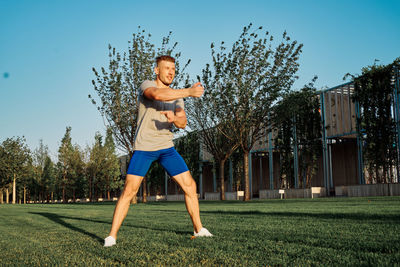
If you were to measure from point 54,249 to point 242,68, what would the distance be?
21288 mm

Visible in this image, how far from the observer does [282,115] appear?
980 inches

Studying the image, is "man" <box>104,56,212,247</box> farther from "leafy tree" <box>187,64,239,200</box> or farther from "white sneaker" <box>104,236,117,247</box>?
"leafy tree" <box>187,64,239,200</box>

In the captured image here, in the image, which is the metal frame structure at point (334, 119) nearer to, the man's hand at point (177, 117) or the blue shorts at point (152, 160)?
the blue shorts at point (152, 160)

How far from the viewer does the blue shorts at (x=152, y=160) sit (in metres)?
4.36

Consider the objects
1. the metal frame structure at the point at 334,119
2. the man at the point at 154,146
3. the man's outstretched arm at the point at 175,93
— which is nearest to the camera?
the man's outstretched arm at the point at 175,93

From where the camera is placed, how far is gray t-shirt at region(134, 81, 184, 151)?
4398mm

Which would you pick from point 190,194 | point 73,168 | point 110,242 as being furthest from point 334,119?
point 73,168

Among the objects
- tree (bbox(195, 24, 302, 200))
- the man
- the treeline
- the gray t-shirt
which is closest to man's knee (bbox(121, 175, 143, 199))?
the man

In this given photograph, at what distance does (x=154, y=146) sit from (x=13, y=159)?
164ft

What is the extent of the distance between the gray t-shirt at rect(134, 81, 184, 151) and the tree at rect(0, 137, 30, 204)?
47855 mm

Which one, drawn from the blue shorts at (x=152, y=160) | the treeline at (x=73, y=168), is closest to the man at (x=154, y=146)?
the blue shorts at (x=152, y=160)

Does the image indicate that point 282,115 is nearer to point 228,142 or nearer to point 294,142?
point 228,142

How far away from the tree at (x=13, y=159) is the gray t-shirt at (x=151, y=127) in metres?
47.9

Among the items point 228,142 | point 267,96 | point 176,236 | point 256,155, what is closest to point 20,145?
point 256,155
